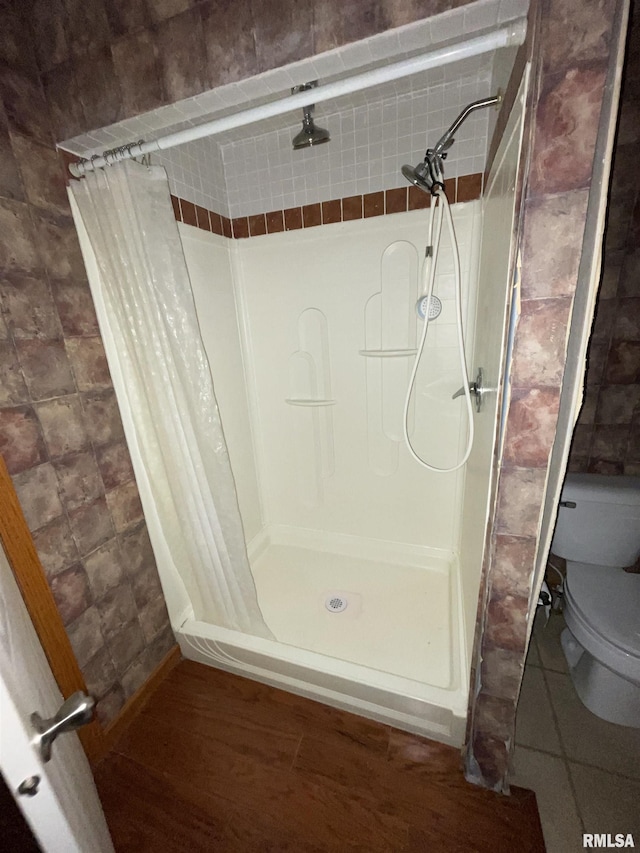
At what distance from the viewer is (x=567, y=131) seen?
1.90ft

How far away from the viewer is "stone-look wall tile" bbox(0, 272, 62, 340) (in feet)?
2.98

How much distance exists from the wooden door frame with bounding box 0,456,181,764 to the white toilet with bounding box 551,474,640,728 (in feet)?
5.64

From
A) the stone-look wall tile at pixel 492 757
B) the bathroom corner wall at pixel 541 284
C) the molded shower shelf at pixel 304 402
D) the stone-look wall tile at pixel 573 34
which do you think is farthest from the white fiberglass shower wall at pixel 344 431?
the stone-look wall tile at pixel 573 34

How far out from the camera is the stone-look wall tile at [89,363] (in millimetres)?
1076

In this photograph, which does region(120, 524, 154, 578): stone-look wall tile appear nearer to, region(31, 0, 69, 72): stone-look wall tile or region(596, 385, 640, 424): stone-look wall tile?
region(31, 0, 69, 72): stone-look wall tile

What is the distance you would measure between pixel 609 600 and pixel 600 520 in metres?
0.29

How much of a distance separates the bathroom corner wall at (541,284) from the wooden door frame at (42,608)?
4.06 ft

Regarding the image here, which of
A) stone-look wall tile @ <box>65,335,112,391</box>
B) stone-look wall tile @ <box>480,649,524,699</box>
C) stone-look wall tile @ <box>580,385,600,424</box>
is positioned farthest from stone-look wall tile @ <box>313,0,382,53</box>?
stone-look wall tile @ <box>480,649,524,699</box>

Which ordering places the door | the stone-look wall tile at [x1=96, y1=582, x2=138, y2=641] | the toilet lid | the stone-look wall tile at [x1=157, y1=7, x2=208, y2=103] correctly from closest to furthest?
the door
the stone-look wall tile at [x1=157, y1=7, x2=208, y2=103]
the toilet lid
the stone-look wall tile at [x1=96, y1=582, x2=138, y2=641]

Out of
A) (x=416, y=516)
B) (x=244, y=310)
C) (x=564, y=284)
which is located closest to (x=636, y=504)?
(x=416, y=516)

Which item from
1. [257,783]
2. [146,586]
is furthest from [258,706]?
[146,586]

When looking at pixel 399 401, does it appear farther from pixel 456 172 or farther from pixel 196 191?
pixel 196 191

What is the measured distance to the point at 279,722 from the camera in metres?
1.30

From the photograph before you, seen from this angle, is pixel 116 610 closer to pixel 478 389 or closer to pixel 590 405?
pixel 478 389
